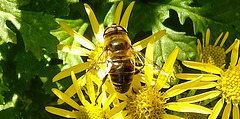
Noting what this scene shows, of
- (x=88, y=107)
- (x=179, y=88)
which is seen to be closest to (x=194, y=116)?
(x=179, y=88)

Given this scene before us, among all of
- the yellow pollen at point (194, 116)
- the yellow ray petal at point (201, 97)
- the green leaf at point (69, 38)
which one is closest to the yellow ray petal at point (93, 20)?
the green leaf at point (69, 38)

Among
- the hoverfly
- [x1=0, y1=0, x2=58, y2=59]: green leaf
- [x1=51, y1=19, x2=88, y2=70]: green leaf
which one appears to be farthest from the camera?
[x1=51, y1=19, x2=88, y2=70]: green leaf

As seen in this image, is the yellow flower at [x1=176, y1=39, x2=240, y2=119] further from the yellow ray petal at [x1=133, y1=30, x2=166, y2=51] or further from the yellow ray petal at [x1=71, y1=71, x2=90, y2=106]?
the yellow ray petal at [x1=71, y1=71, x2=90, y2=106]

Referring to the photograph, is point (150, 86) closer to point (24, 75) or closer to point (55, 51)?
point (55, 51)

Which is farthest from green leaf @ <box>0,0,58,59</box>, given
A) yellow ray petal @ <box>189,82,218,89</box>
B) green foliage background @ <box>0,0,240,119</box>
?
yellow ray petal @ <box>189,82,218,89</box>

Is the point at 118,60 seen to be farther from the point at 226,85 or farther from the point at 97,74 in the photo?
the point at 226,85

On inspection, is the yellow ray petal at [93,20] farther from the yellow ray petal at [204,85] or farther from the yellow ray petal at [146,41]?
the yellow ray petal at [204,85]

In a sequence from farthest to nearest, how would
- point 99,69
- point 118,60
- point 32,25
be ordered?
point 32,25
point 99,69
point 118,60
